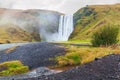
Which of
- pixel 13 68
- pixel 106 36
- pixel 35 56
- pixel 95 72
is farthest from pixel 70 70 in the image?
pixel 106 36

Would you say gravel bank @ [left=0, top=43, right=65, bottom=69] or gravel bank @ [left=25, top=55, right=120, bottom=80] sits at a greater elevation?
gravel bank @ [left=25, top=55, right=120, bottom=80]

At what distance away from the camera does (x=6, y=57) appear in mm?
58500

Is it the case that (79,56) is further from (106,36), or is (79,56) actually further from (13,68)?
(106,36)

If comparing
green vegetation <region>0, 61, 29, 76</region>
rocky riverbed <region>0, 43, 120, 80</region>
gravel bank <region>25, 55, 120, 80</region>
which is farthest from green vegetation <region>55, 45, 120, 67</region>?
gravel bank <region>25, 55, 120, 80</region>

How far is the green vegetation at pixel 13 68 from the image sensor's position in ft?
150

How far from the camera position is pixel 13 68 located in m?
47.8

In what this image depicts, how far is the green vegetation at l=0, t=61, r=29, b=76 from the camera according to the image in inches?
1801

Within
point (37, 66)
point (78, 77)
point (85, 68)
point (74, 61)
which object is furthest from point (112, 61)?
point (37, 66)

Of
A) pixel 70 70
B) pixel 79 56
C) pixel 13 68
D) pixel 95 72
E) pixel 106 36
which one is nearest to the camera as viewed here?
pixel 95 72

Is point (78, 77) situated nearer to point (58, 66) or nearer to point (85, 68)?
point (85, 68)

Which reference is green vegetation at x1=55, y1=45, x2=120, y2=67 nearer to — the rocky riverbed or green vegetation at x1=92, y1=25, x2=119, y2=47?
the rocky riverbed

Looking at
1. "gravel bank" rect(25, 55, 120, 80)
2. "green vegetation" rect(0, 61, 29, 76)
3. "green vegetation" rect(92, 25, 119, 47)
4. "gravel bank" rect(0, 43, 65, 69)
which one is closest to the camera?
"gravel bank" rect(25, 55, 120, 80)

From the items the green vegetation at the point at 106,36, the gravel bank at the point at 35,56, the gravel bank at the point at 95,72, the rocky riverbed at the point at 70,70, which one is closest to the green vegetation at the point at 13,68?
the rocky riverbed at the point at 70,70

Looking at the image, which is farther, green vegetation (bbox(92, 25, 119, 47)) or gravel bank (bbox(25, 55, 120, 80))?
green vegetation (bbox(92, 25, 119, 47))
